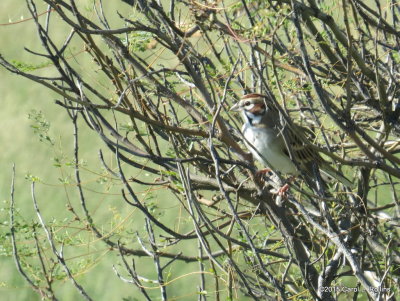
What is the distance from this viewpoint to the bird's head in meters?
3.42

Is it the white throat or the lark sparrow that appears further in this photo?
the white throat

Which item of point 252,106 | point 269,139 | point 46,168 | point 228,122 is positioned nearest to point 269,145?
point 269,139

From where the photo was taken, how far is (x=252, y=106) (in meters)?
3.53

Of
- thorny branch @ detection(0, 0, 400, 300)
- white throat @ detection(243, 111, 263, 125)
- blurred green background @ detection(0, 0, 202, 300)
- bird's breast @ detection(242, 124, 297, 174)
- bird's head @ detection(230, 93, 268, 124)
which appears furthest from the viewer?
blurred green background @ detection(0, 0, 202, 300)

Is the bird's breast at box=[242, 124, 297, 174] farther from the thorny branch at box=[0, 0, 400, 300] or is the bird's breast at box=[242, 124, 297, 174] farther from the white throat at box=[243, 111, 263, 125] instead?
the thorny branch at box=[0, 0, 400, 300]

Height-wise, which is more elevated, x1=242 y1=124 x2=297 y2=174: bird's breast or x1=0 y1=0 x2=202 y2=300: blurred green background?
x1=0 y1=0 x2=202 y2=300: blurred green background

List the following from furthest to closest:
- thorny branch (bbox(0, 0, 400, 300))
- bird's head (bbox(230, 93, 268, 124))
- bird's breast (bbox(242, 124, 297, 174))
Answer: bird's breast (bbox(242, 124, 297, 174)) < bird's head (bbox(230, 93, 268, 124)) < thorny branch (bbox(0, 0, 400, 300))

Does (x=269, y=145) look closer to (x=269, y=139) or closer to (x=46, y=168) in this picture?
(x=269, y=139)

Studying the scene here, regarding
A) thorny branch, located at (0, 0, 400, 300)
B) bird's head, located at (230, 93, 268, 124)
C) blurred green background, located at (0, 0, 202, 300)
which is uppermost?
blurred green background, located at (0, 0, 202, 300)

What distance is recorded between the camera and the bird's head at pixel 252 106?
342cm

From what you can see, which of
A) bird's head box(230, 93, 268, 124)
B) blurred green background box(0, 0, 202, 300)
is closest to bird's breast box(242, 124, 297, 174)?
bird's head box(230, 93, 268, 124)

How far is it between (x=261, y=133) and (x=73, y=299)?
3469 mm

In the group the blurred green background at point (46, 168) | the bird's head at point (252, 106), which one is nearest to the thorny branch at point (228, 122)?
the bird's head at point (252, 106)

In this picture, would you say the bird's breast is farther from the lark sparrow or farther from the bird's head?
the bird's head
